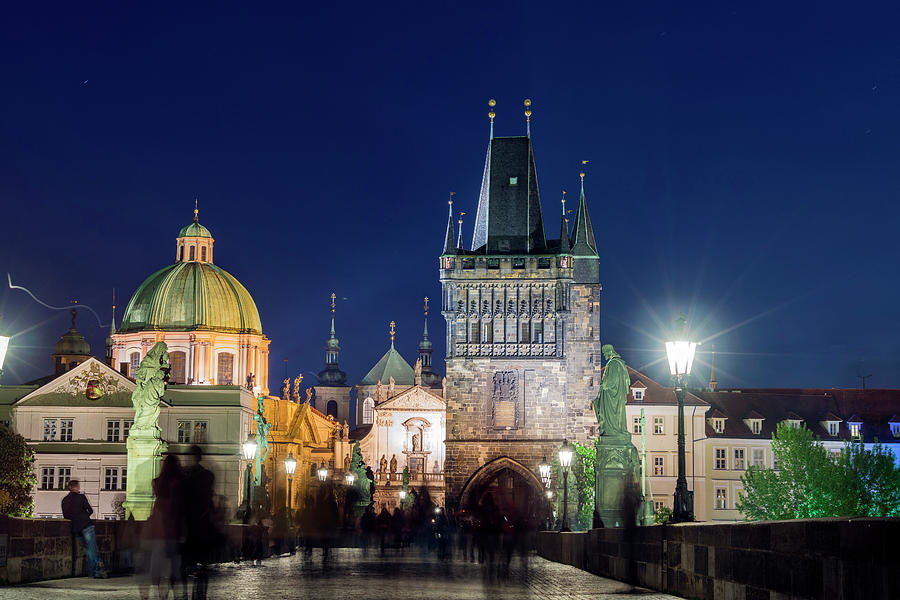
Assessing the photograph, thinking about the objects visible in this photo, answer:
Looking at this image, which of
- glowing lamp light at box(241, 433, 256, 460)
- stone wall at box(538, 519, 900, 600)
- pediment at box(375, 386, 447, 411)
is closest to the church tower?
pediment at box(375, 386, 447, 411)

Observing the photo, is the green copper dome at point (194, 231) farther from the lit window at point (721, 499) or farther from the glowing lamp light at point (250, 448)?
the glowing lamp light at point (250, 448)

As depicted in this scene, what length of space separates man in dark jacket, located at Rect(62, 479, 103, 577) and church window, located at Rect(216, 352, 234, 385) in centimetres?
8123

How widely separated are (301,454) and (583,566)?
261 ft

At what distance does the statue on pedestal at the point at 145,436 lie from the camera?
2362 centimetres

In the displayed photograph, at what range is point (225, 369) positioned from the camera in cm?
9800

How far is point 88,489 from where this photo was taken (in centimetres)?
7619

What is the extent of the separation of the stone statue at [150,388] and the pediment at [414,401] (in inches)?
3860

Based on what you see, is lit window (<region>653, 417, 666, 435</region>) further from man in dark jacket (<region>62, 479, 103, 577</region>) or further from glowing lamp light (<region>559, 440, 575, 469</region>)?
man in dark jacket (<region>62, 479, 103, 577</region>)

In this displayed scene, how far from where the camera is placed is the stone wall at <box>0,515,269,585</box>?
14.8 meters

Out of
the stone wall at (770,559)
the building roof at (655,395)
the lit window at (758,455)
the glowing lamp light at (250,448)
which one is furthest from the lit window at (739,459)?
the stone wall at (770,559)

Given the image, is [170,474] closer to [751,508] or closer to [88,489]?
[751,508]

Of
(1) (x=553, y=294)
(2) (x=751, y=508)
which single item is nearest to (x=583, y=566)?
(2) (x=751, y=508)

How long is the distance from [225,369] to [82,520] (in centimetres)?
8243

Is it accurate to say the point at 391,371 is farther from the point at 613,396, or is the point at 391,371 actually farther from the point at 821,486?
the point at 613,396
